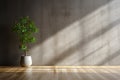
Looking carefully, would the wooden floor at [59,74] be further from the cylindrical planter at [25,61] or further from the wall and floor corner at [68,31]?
the wall and floor corner at [68,31]

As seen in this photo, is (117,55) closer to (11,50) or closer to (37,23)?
(37,23)

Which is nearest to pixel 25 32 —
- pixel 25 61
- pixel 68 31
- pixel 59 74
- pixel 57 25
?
pixel 25 61

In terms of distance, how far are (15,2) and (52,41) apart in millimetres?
2148

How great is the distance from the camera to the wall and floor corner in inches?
383

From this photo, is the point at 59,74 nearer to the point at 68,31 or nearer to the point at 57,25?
the point at 68,31

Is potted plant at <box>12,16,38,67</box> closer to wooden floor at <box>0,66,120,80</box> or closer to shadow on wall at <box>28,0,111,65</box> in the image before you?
shadow on wall at <box>28,0,111,65</box>

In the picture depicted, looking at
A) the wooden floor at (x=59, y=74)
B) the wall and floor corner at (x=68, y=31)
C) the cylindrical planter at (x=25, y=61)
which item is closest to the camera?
the wooden floor at (x=59, y=74)

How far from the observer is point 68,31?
385 inches

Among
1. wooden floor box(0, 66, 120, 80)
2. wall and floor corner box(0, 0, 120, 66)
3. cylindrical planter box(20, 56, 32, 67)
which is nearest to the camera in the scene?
wooden floor box(0, 66, 120, 80)

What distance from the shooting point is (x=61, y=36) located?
978cm

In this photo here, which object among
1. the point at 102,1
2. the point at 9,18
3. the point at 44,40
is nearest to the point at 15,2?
the point at 9,18

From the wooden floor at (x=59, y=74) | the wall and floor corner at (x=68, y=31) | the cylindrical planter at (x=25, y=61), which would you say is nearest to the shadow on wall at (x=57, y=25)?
the wall and floor corner at (x=68, y=31)

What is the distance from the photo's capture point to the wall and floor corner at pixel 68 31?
973cm

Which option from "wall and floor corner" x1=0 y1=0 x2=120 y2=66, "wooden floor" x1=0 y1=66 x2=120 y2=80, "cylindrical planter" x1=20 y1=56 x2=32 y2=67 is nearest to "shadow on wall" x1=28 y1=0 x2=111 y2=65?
"wall and floor corner" x1=0 y1=0 x2=120 y2=66
